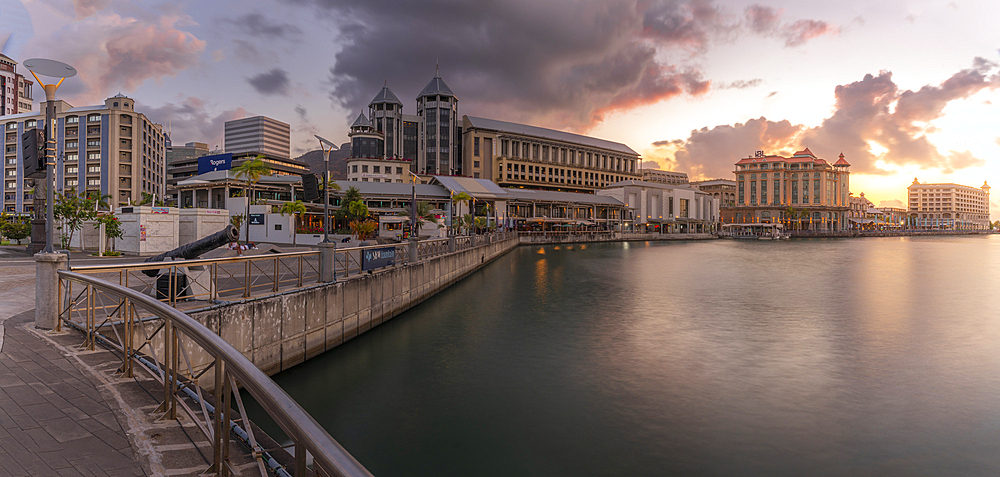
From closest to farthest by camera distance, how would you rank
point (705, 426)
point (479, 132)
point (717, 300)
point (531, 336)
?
1. point (705, 426)
2. point (531, 336)
3. point (717, 300)
4. point (479, 132)

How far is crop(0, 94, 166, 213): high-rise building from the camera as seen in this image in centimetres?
9906

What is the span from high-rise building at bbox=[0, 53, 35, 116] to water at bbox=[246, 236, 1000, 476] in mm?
183458

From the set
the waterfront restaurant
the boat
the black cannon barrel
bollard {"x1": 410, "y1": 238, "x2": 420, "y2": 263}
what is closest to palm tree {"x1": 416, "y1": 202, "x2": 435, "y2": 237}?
bollard {"x1": 410, "y1": 238, "x2": 420, "y2": 263}

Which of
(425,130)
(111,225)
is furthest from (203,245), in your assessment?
(425,130)

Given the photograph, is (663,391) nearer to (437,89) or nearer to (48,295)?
(48,295)

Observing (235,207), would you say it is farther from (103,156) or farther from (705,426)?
(705,426)

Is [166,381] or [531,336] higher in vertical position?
[166,381]

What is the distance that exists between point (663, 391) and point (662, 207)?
133875 mm

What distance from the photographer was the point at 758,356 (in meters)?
17.6

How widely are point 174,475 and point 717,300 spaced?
31556mm

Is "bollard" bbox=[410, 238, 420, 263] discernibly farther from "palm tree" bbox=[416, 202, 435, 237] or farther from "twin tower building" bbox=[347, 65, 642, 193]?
"twin tower building" bbox=[347, 65, 642, 193]

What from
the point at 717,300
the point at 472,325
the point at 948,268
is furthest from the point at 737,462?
the point at 948,268

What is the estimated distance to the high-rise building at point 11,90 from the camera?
139000mm

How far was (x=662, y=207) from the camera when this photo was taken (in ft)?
460
